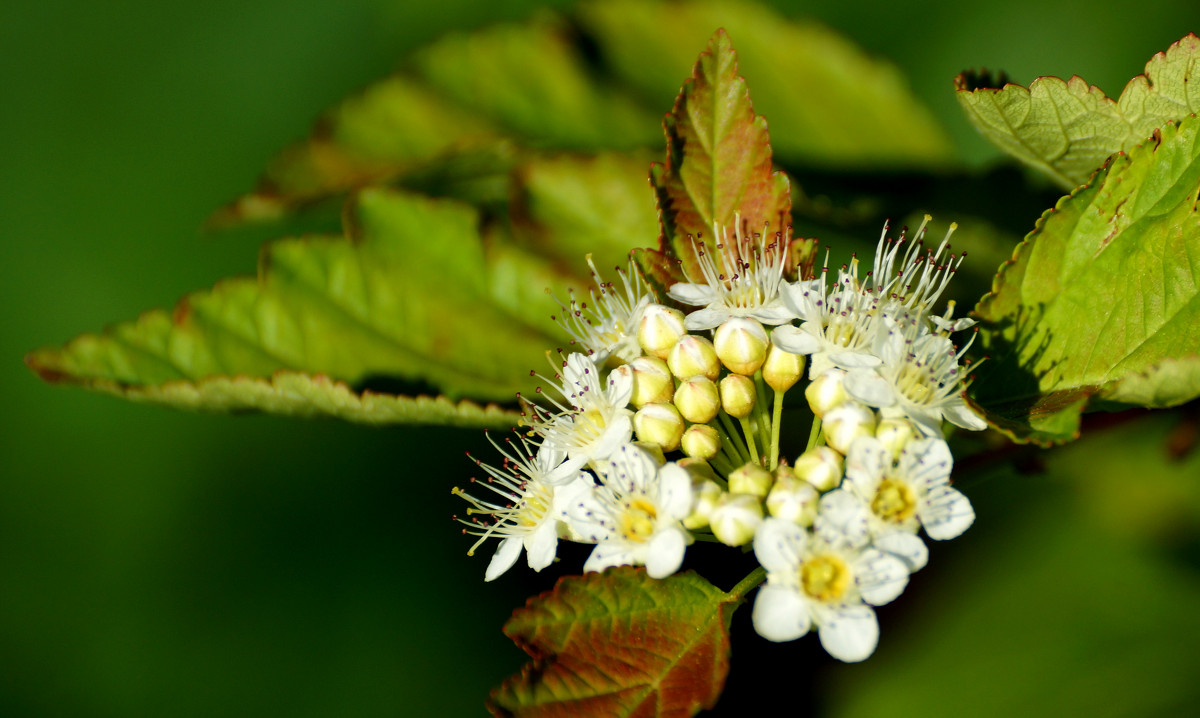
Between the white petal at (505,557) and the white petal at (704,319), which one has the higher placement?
the white petal at (704,319)

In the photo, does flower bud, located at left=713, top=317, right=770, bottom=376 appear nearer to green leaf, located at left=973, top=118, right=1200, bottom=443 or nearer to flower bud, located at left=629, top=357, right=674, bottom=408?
flower bud, located at left=629, top=357, right=674, bottom=408

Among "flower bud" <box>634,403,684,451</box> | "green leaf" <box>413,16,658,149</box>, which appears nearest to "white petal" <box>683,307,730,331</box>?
"flower bud" <box>634,403,684,451</box>

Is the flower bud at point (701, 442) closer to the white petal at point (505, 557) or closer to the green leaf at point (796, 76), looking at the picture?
the white petal at point (505, 557)

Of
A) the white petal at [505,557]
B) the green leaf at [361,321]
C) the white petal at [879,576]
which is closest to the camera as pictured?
the white petal at [879,576]

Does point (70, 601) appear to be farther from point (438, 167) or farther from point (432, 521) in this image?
point (438, 167)

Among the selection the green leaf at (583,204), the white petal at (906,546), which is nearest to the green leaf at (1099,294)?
the white petal at (906,546)

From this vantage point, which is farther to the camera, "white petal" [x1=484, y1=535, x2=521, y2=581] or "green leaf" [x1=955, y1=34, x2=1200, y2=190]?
"white petal" [x1=484, y1=535, x2=521, y2=581]
